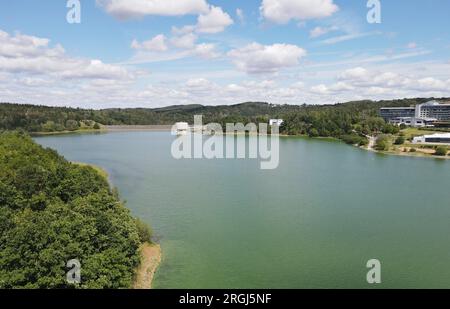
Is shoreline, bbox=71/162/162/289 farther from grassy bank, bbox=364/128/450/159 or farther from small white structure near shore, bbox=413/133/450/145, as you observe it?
small white structure near shore, bbox=413/133/450/145

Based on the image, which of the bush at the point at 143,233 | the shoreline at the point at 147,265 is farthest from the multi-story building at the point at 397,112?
the shoreline at the point at 147,265

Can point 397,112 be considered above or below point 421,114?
above

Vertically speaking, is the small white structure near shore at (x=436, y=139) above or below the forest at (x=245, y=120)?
below

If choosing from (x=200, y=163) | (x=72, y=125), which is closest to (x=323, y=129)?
(x=200, y=163)

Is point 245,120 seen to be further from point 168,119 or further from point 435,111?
point 435,111

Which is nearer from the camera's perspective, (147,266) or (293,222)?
(147,266)

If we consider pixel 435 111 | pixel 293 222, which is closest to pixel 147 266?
pixel 293 222

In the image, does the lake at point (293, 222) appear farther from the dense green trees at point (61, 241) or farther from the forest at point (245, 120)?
the forest at point (245, 120)

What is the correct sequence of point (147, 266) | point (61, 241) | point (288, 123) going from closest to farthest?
point (61, 241), point (147, 266), point (288, 123)
